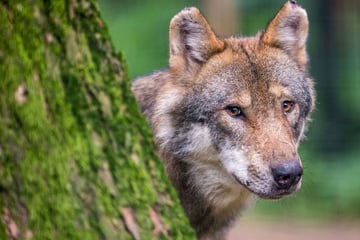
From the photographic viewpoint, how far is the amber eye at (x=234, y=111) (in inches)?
213

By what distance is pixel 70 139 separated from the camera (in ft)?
10.7

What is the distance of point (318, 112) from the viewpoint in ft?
36.7

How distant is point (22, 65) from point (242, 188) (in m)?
2.75

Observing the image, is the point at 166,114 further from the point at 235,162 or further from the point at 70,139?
the point at 70,139

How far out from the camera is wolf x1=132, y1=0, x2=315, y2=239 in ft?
17.5

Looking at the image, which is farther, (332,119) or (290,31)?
(332,119)

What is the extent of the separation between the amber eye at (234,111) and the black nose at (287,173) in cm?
54

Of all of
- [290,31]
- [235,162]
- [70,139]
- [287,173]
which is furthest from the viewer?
[290,31]

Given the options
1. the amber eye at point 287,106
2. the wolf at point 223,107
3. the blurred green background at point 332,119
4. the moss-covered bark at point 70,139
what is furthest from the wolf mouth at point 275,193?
the blurred green background at point 332,119

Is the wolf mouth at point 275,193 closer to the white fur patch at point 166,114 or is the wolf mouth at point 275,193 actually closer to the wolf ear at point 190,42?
the white fur patch at point 166,114

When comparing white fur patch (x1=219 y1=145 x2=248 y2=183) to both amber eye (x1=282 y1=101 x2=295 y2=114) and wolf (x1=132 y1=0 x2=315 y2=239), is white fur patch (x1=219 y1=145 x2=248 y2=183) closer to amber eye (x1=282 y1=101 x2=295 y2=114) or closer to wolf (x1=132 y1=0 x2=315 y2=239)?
wolf (x1=132 y1=0 x2=315 y2=239)

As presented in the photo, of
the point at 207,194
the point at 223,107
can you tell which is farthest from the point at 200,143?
the point at 207,194

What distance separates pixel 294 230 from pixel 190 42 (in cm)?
546

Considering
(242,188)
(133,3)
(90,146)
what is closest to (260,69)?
(242,188)
